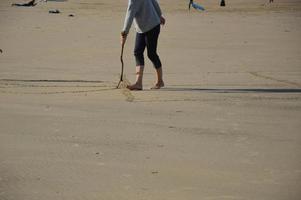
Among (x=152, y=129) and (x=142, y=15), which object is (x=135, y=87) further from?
(x=152, y=129)

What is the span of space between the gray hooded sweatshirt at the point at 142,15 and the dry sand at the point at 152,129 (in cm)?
82

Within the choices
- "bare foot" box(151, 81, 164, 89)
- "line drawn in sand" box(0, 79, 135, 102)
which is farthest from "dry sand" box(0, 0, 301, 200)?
"bare foot" box(151, 81, 164, 89)

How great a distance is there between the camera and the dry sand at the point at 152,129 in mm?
4660

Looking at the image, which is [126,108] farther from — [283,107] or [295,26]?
[295,26]

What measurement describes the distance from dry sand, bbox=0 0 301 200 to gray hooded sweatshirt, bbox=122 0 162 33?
0.82m

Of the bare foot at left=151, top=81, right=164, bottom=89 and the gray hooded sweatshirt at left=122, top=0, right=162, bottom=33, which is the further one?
the bare foot at left=151, top=81, right=164, bottom=89

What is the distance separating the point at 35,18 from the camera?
26.8 metres

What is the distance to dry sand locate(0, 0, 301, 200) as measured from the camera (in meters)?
4.66

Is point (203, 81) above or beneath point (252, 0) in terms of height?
above

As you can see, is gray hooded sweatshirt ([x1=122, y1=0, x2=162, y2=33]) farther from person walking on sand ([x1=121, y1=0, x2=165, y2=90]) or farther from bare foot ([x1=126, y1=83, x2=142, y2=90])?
bare foot ([x1=126, y1=83, x2=142, y2=90])

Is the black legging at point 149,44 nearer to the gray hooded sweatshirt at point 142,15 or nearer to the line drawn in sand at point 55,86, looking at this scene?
the gray hooded sweatshirt at point 142,15

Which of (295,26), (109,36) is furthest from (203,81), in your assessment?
(295,26)

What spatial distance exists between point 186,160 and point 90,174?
2.56 feet

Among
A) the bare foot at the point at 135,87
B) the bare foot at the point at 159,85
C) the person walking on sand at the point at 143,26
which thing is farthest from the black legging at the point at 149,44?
the bare foot at the point at 135,87
